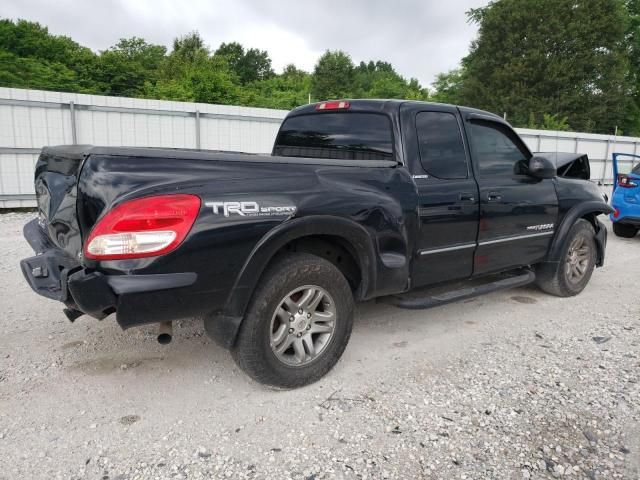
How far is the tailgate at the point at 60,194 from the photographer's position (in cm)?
255

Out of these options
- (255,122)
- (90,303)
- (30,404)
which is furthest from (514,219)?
(255,122)

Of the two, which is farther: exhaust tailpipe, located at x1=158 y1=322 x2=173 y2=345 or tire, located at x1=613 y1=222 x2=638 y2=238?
tire, located at x1=613 y1=222 x2=638 y2=238

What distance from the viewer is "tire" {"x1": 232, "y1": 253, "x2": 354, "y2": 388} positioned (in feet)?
8.87

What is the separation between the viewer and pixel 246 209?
254 centimetres

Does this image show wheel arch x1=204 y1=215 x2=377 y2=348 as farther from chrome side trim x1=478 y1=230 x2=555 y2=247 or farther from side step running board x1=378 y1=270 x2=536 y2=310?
chrome side trim x1=478 y1=230 x2=555 y2=247

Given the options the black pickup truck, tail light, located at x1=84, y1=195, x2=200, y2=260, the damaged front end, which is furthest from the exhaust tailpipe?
the damaged front end

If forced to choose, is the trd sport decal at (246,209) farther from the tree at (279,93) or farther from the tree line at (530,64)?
the tree line at (530,64)

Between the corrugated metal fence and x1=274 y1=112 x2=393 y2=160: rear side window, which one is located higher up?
the corrugated metal fence

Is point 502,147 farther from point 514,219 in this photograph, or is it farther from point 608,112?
point 608,112

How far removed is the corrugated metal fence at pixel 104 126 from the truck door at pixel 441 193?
8459 mm

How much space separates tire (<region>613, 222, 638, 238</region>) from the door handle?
21.2 ft

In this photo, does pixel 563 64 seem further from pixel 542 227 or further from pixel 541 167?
pixel 541 167

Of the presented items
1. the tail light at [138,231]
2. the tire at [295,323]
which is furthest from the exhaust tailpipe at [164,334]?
the tail light at [138,231]

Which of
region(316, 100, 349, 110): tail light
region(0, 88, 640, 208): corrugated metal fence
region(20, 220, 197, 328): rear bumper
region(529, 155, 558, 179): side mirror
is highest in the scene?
region(0, 88, 640, 208): corrugated metal fence
